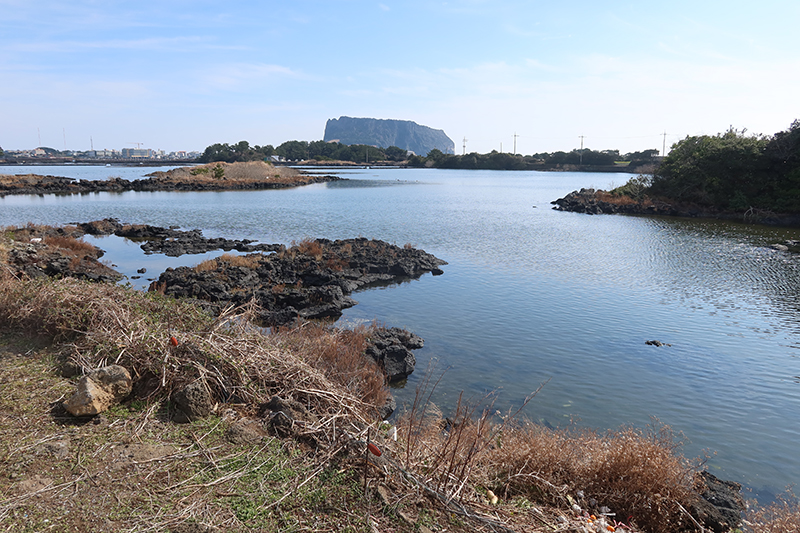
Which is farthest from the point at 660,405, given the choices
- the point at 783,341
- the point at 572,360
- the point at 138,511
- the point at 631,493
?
the point at 138,511

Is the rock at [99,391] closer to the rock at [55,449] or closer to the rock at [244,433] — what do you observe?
the rock at [55,449]

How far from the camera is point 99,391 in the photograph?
6047mm

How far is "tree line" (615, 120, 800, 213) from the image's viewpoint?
43875 millimetres

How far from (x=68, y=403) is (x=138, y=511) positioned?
2.25m

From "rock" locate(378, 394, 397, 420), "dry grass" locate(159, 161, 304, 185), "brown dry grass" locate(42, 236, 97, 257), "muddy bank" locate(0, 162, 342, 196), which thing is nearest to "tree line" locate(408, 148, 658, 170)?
"muddy bank" locate(0, 162, 342, 196)

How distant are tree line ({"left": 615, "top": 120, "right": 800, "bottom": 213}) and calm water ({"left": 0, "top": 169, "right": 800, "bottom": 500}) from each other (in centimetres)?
708

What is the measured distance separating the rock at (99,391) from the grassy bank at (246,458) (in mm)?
140

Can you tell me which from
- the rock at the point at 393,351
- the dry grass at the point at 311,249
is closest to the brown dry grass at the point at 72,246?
the dry grass at the point at 311,249

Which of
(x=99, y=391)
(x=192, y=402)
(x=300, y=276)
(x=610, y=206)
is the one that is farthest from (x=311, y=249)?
(x=610, y=206)

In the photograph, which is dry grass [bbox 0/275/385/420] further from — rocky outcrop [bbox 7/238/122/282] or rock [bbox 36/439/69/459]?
rocky outcrop [bbox 7/238/122/282]

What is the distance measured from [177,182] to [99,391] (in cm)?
8599

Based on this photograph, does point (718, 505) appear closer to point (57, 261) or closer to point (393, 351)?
point (393, 351)

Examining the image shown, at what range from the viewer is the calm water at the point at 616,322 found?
34.9 ft

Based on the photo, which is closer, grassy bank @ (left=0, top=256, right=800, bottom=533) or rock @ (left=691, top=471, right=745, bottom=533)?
grassy bank @ (left=0, top=256, right=800, bottom=533)
